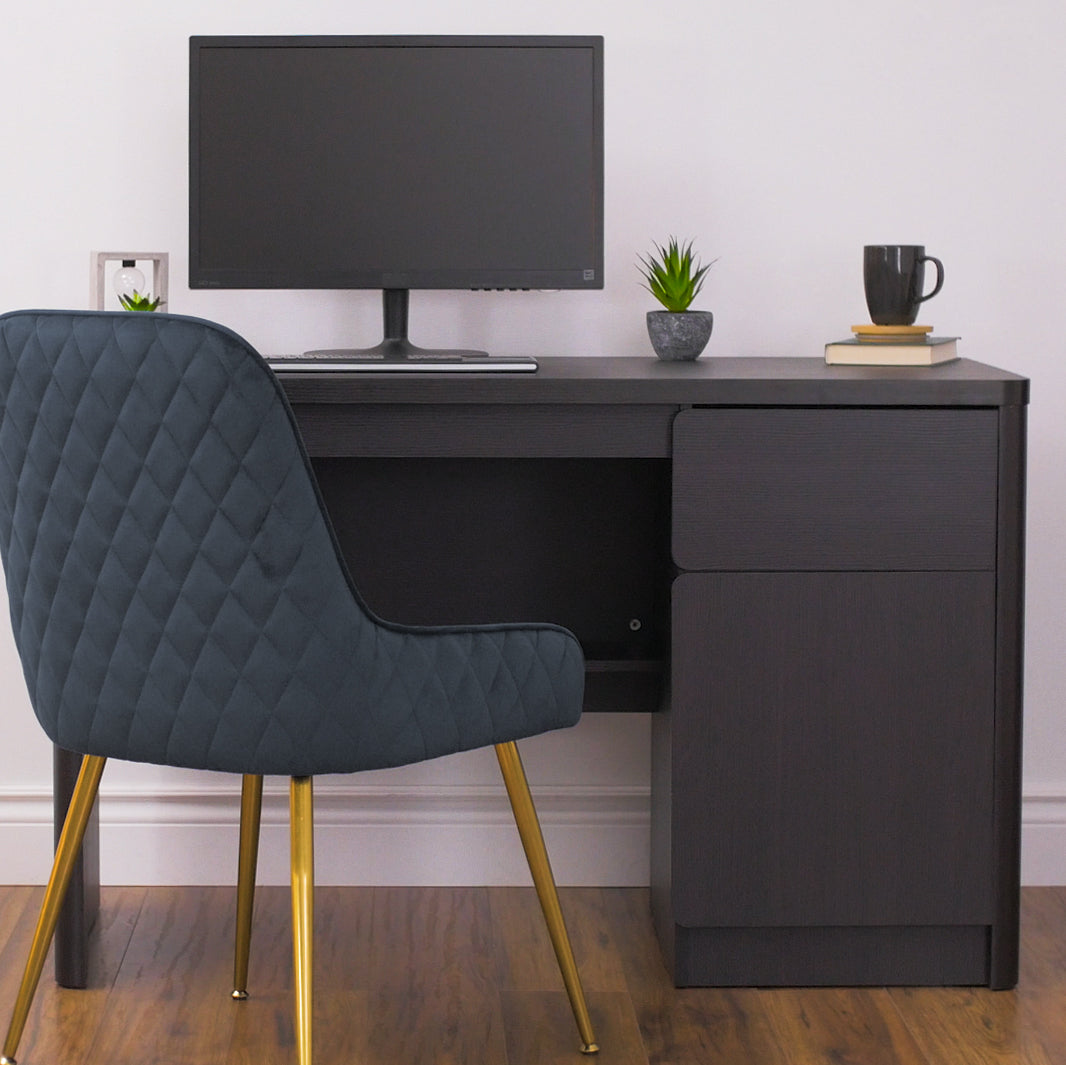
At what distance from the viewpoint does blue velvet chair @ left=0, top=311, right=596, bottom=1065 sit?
4.44 feet

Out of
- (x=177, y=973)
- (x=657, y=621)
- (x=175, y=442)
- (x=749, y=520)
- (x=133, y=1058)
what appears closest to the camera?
(x=175, y=442)

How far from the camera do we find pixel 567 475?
2.19 meters

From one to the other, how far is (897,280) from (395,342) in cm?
71

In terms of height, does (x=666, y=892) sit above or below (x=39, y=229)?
below

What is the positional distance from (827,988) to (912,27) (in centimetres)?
141

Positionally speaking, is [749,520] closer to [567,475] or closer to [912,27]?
[567,475]

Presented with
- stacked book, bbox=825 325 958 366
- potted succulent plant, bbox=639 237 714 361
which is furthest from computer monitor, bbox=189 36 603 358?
stacked book, bbox=825 325 958 366

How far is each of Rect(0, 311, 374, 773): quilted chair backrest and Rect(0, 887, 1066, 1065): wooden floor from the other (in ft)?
1.55

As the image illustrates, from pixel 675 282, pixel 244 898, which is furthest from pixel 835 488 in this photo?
pixel 244 898

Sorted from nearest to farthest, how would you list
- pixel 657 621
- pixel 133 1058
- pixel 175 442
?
pixel 175 442 < pixel 133 1058 < pixel 657 621

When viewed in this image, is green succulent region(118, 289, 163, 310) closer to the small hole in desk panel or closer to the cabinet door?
the small hole in desk panel

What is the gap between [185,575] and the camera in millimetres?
1398

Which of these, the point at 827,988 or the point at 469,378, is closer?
the point at 469,378

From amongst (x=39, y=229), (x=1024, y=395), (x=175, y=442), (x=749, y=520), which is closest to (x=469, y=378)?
(x=749, y=520)
